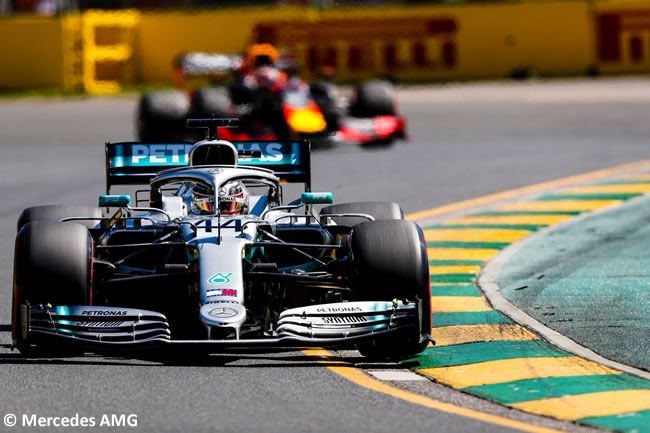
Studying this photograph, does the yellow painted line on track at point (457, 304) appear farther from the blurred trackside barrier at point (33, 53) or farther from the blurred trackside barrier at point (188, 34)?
the blurred trackside barrier at point (33, 53)

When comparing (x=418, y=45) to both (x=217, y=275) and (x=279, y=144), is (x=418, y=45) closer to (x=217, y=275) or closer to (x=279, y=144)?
(x=279, y=144)

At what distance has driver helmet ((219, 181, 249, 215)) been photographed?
10.0 metres

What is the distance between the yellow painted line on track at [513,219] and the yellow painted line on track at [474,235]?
47 cm

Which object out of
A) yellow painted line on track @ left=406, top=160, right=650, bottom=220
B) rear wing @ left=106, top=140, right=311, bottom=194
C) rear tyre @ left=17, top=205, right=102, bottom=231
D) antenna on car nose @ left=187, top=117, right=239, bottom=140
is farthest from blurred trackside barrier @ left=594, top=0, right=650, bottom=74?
rear tyre @ left=17, top=205, right=102, bottom=231

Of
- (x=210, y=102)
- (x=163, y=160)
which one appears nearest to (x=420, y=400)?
(x=163, y=160)

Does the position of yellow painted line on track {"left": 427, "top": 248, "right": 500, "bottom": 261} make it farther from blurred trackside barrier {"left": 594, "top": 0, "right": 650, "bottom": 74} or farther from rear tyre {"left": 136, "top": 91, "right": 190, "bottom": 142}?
blurred trackside barrier {"left": 594, "top": 0, "right": 650, "bottom": 74}

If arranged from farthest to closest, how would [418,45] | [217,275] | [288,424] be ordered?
[418,45] → [217,275] → [288,424]

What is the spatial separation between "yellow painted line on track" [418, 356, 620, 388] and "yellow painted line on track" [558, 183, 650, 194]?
27.0 ft

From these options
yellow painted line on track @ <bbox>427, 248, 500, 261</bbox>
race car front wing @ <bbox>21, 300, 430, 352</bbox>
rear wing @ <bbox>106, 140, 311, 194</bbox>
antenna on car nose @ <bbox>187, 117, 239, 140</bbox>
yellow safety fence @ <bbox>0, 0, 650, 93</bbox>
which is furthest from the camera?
yellow safety fence @ <bbox>0, 0, 650, 93</bbox>

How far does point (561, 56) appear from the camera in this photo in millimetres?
31734

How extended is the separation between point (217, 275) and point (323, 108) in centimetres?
1321

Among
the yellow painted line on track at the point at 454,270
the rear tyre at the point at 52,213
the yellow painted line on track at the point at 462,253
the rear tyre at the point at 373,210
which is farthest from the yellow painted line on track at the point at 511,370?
the yellow painted line on track at the point at 462,253

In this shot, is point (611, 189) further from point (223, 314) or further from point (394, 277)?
point (223, 314)

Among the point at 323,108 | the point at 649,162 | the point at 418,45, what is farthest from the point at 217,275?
the point at 418,45
